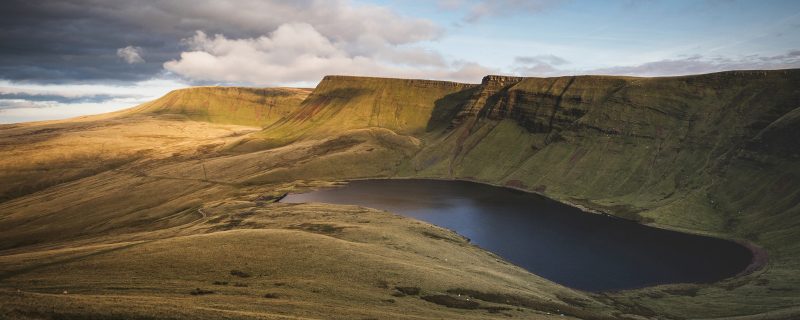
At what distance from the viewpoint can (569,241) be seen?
11162 centimetres

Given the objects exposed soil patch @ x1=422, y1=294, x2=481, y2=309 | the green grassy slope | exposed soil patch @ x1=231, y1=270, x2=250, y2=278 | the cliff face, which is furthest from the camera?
the cliff face

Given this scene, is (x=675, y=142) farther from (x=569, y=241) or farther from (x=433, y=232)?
(x=433, y=232)

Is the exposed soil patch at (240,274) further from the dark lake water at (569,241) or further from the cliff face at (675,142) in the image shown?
the cliff face at (675,142)

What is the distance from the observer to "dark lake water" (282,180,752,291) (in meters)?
89.2

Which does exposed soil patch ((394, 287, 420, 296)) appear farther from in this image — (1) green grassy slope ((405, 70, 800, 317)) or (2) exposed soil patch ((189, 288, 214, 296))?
(1) green grassy slope ((405, 70, 800, 317))

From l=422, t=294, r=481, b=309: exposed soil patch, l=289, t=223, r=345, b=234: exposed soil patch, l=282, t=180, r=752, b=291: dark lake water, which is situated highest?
l=422, t=294, r=481, b=309: exposed soil patch

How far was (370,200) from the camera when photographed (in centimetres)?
16200

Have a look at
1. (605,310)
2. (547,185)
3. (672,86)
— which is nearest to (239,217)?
(605,310)

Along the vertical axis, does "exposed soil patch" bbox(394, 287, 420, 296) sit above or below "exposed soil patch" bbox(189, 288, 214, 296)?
below

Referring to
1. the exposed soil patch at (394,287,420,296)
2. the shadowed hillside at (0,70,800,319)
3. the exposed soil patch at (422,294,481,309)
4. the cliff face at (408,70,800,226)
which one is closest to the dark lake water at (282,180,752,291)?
the shadowed hillside at (0,70,800,319)

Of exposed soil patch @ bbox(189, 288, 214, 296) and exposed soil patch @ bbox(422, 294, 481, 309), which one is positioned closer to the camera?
exposed soil patch @ bbox(189, 288, 214, 296)

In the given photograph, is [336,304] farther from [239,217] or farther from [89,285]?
[239,217]

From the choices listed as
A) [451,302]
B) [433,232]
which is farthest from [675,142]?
[451,302]

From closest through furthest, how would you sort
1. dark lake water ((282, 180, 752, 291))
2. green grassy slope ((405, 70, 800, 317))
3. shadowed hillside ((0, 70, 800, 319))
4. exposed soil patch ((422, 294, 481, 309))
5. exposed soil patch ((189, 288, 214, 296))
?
exposed soil patch ((189, 288, 214, 296)) → shadowed hillside ((0, 70, 800, 319)) → exposed soil patch ((422, 294, 481, 309)) → green grassy slope ((405, 70, 800, 317)) → dark lake water ((282, 180, 752, 291))
